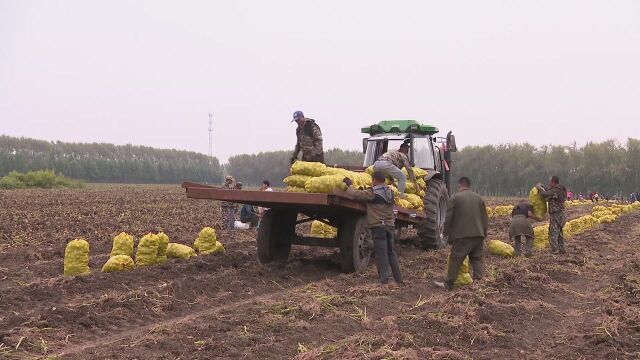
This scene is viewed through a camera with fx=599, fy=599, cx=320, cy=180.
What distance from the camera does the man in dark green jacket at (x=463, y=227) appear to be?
7.75 meters

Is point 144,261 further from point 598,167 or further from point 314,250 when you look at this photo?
point 598,167

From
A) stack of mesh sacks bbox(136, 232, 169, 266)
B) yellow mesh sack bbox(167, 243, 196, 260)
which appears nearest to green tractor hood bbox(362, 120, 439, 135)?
yellow mesh sack bbox(167, 243, 196, 260)

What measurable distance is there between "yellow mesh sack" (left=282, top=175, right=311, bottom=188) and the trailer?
0.31 metres

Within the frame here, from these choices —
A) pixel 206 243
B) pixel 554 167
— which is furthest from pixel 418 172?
pixel 554 167

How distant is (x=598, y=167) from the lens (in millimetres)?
67875

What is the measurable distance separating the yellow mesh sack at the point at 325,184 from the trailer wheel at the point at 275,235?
156 centimetres

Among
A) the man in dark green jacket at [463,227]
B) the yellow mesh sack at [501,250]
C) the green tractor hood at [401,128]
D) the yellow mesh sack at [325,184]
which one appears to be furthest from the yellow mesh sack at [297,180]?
the yellow mesh sack at [501,250]

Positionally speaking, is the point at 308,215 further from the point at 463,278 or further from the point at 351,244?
the point at 463,278

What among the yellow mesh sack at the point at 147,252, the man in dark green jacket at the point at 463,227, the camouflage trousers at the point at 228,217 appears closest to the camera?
the man in dark green jacket at the point at 463,227

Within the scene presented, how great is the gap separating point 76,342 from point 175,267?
3674 millimetres

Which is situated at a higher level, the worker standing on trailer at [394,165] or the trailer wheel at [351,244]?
the worker standing on trailer at [394,165]

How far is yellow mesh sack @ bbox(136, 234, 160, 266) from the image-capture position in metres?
9.27

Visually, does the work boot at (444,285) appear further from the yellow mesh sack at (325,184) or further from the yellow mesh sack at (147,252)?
the yellow mesh sack at (147,252)

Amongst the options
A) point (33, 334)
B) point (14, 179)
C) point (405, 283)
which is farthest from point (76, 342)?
point (14, 179)
